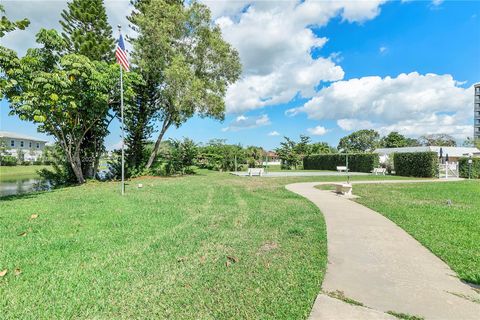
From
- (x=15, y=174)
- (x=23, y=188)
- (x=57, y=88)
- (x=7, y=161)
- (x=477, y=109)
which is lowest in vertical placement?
(x=23, y=188)

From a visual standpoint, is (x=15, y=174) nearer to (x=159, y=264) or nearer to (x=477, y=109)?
(x=159, y=264)

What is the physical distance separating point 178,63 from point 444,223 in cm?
1512

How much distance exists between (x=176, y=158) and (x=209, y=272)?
19.3m

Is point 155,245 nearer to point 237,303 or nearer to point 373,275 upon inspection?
point 237,303

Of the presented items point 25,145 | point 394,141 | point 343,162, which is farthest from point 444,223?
point 394,141

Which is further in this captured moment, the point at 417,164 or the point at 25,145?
the point at 25,145

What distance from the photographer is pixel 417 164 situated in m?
20.4

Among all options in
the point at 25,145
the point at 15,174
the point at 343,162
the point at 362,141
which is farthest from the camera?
the point at 362,141

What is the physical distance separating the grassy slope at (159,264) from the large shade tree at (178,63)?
11.8 metres

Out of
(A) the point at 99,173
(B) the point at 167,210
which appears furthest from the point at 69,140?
(B) the point at 167,210

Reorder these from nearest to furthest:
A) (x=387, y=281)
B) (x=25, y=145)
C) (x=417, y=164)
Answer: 1. (x=387, y=281)
2. (x=417, y=164)
3. (x=25, y=145)

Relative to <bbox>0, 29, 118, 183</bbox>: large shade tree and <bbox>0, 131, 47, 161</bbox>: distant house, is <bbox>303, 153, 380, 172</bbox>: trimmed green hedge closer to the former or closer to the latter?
<bbox>0, 29, 118, 183</bbox>: large shade tree

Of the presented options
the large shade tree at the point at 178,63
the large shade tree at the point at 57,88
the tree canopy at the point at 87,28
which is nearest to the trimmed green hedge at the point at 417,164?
the large shade tree at the point at 178,63

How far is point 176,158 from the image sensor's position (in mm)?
21953
